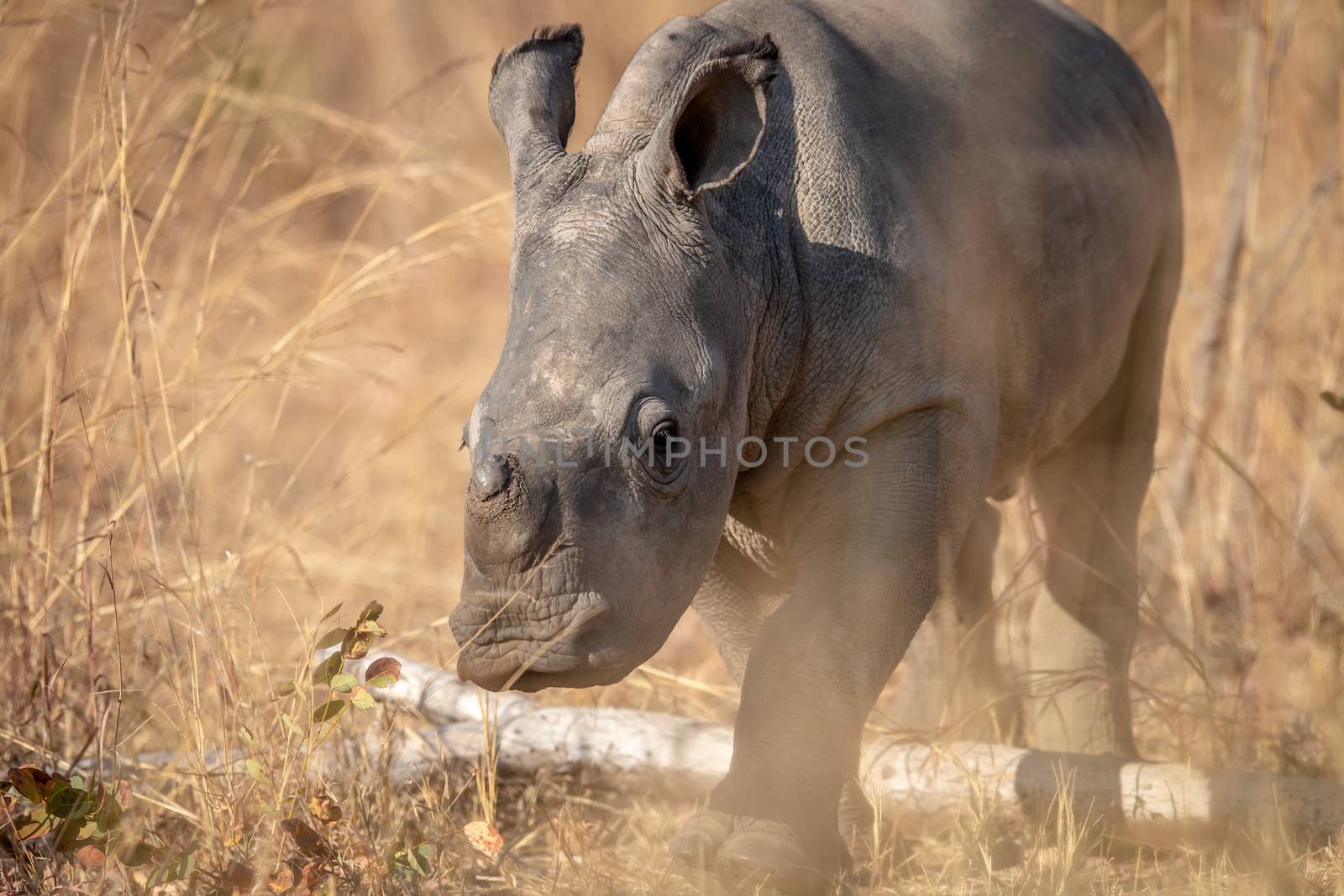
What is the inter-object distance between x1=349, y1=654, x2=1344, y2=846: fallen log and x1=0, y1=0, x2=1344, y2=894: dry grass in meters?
0.08

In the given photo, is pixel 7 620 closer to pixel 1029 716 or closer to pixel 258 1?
pixel 258 1

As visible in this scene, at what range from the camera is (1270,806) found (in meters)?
3.01

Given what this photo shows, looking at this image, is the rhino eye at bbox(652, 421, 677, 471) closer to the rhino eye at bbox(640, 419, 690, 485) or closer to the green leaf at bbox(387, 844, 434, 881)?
the rhino eye at bbox(640, 419, 690, 485)

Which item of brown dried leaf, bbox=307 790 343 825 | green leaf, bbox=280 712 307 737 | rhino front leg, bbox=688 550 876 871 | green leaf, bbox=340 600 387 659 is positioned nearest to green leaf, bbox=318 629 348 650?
green leaf, bbox=340 600 387 659

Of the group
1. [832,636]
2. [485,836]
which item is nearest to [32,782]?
[485,836]

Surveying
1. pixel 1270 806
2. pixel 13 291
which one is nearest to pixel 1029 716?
pixel 1270 806

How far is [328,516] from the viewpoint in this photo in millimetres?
4871

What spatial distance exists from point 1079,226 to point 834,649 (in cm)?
138

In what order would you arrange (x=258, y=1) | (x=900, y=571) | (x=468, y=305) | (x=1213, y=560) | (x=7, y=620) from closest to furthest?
(x=900, y=571) < (x=7, y=620) < (x=258, y=1) < (x=1213, y=560) < (x=468, y=305)

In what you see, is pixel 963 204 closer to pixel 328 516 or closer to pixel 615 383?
pixel 615 383

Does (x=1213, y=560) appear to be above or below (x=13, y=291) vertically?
below

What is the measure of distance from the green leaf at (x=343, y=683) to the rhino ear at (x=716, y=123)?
112cm

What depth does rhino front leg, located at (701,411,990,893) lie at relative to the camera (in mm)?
2729

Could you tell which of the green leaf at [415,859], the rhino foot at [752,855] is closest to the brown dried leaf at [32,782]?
the green leaf at [415,859]
